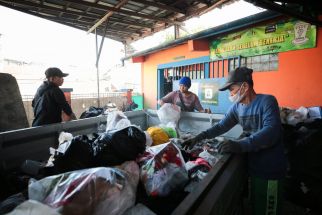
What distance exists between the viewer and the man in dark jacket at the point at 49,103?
308 cm

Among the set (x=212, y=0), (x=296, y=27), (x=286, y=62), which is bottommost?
(x=286, y=62)

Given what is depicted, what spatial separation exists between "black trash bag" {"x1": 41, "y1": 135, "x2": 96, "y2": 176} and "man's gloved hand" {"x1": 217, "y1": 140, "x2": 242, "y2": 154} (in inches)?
36.8

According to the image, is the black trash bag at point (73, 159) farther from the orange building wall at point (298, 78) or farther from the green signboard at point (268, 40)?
the green signboard at point (268, 40)

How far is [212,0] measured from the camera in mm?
5457

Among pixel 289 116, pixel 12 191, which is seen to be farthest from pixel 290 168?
pixel 12 191

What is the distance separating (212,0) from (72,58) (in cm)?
2607

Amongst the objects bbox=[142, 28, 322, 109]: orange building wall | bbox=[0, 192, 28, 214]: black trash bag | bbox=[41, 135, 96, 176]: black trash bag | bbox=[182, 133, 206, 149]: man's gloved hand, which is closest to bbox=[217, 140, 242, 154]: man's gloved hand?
bbox=[182, 133, 206, 149]: man's gloved hand

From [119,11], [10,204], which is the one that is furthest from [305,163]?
[119,11]

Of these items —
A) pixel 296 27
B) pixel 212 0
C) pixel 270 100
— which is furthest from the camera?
pixel 212 0

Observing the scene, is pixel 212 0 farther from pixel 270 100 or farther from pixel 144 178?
pixel 144 178

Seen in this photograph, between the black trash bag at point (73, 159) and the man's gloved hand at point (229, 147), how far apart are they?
0.94 m

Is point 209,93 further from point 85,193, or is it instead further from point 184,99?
point 85,193

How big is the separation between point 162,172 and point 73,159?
57cm

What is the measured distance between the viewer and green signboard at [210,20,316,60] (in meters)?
4.67
